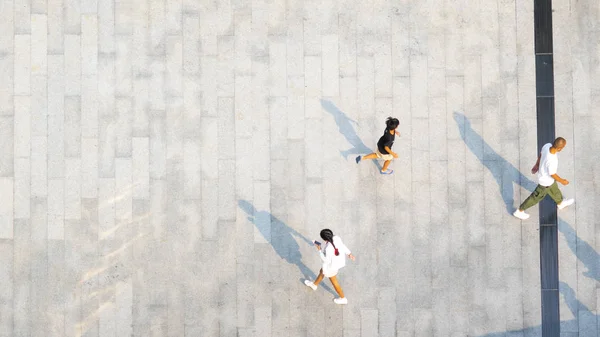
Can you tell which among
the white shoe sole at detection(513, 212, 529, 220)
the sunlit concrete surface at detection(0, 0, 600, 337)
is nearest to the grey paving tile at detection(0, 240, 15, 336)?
the sunlit concrete surface at detection(0, 0, 600, 337)

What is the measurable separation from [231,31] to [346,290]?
5702mm

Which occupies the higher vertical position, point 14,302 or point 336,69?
point 336,69

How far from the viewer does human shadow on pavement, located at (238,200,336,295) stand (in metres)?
9.77

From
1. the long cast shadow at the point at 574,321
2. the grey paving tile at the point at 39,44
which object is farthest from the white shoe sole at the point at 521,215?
the grey paving tile at the point at 39,44

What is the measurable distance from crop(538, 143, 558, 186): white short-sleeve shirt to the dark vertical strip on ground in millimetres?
1231

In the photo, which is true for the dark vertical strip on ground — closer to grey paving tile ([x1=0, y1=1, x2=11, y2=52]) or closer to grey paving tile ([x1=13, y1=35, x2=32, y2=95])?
grey paving tile ([x1=13, y1=35, x2=32, y2=95])

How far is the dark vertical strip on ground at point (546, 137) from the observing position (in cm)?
966

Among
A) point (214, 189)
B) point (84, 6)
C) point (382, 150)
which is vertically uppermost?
point (84, 6)

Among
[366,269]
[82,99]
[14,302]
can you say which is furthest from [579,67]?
[14,302]

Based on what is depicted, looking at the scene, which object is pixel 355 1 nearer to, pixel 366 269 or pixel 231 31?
pixel 231 31

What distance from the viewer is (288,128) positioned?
990 centimetres

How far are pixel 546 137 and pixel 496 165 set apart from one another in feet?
3.74

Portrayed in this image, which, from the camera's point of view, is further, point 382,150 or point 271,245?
point 271,245

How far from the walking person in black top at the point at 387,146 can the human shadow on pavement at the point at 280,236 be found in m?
1.97
